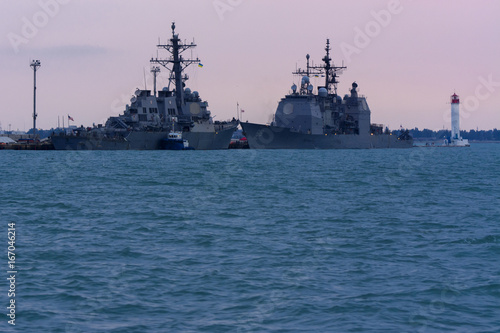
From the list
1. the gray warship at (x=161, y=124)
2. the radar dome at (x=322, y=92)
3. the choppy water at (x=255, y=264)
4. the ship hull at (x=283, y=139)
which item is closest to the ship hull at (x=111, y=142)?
the gray warship at (x=161, y=124)

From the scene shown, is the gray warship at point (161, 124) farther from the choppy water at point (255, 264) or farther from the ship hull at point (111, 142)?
the choppy water at point (255, 264)

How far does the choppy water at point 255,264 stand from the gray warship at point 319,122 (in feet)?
271

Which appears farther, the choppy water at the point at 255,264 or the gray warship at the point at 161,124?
the gray warship at the point at 161,124

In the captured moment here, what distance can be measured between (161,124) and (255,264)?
89.0m

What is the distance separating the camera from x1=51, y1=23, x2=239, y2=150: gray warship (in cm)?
9906

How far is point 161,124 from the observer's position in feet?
338

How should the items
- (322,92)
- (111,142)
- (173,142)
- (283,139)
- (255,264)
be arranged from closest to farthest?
(255,264), (111,142), (173,142), (283,139), (322,92)

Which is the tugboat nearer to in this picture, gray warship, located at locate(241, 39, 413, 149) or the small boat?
the small boat

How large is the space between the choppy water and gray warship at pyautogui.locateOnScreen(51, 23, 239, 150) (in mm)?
69898

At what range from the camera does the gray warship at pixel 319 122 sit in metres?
113

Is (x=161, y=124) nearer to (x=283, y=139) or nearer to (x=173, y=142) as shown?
(x=173, y=142)

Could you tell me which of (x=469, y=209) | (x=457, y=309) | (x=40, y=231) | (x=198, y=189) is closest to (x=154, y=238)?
(x=40, y=231)

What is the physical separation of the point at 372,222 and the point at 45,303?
13.1 meters

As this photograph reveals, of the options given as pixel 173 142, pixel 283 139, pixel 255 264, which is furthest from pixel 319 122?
pixel 255 264
